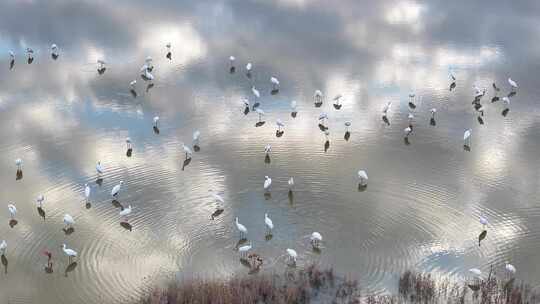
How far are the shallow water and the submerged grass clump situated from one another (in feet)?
1.21

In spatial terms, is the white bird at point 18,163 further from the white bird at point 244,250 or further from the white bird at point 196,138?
the white bird at point 244,250

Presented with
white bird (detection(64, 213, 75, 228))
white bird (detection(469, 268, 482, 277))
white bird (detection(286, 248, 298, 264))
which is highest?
white bird (detection(469, 268, 482, 277))

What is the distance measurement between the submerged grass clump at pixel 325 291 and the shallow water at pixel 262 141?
37 centimetres

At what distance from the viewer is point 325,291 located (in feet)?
36.1

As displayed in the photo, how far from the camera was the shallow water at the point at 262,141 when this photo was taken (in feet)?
39.5

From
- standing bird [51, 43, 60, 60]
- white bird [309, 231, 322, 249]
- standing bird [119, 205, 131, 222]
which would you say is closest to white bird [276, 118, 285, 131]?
white bird [309, 231, 322, 249]

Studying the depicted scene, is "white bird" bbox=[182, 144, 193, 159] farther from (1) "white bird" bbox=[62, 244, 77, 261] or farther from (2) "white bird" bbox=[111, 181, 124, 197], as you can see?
(1) "white bird" bbox=[62, 244, 77, 261]

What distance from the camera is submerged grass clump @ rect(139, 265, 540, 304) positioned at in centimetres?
1059

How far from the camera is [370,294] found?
432 inches

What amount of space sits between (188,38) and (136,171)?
8.85 metres

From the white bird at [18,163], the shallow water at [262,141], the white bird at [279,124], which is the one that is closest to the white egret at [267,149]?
the shallow water at [262,141]

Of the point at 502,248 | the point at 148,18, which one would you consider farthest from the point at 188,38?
the point at 502,248

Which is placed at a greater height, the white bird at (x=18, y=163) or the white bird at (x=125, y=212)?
the white bird at (x=18, y=163)

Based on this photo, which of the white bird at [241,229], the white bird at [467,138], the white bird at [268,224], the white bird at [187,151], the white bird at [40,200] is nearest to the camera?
the white bird at [241,229]
